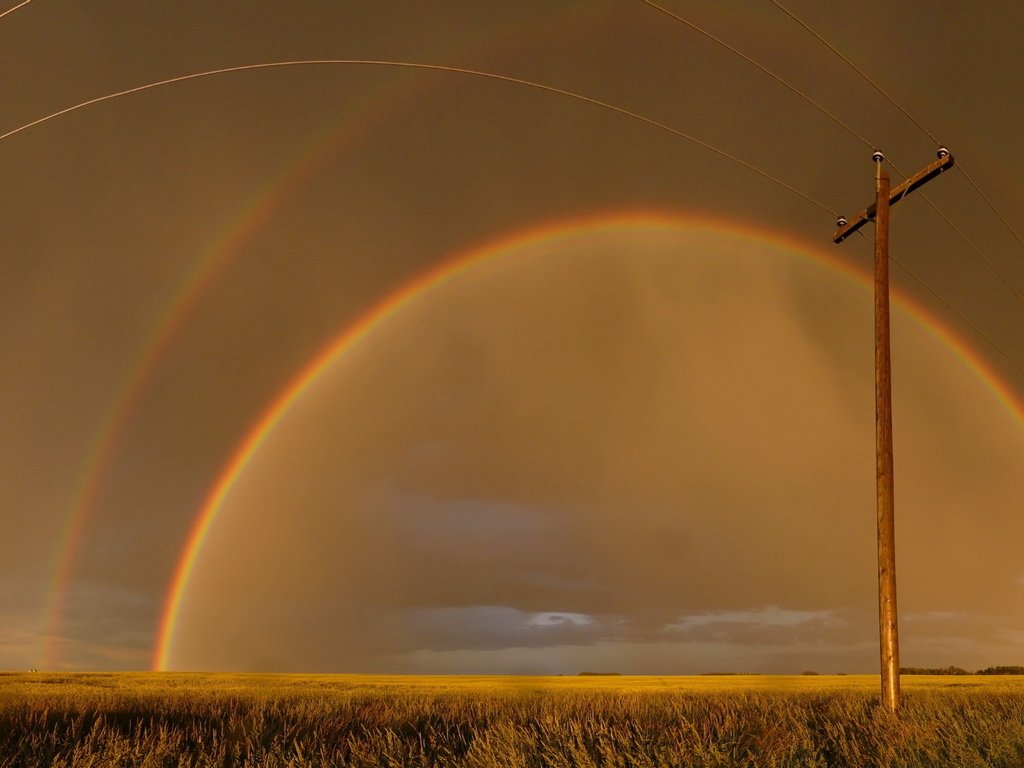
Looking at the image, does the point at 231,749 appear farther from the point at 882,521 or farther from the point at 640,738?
the point at 882,521

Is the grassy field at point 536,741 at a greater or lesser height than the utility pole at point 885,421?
lesser

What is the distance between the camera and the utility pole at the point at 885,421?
15.0 metres

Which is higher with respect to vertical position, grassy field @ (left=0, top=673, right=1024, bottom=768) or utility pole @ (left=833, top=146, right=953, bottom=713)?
utility pole @ (left=833, top=146, right=953, bottom=713)

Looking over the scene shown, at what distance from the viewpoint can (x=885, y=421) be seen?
1560 centimetres

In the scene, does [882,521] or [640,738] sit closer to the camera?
[640,738]

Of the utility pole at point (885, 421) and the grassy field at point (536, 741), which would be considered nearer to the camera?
the grassy field at point (536, 741)

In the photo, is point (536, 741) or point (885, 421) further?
point (885, 421)

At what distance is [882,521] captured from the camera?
15.2 metres

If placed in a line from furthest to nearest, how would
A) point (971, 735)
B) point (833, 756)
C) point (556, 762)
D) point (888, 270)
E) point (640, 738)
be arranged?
point (888, 270) → point (971, 735) → point (833, 756) → point (640, 738) → point (556, 762)

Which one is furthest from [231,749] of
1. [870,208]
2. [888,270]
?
[870,208]

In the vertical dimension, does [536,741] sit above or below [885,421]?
below

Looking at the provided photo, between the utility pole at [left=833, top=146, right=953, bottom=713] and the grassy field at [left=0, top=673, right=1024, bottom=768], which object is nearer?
the grassy field at [left=0, top=673, right=1024, bottom=768]

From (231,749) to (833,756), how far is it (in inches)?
332

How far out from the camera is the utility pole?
590 inches
